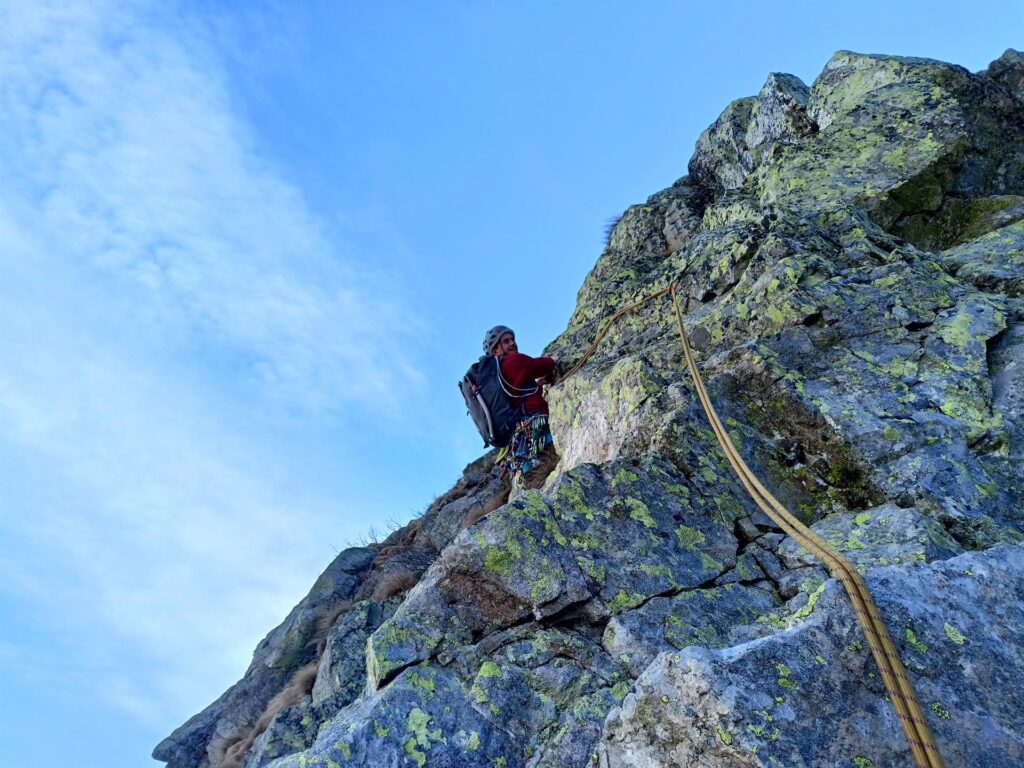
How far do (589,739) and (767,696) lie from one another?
67.5 inches

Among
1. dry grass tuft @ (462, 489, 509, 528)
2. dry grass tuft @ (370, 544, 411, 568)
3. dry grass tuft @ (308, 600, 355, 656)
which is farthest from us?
dry grass tuft @ (370, 544, 411, 568)

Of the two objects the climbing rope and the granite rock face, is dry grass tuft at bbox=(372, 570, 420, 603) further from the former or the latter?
the climbing rope

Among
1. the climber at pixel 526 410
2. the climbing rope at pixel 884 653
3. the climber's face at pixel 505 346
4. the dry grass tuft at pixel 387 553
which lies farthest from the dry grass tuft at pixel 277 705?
the climbing rope at pixel 884 653

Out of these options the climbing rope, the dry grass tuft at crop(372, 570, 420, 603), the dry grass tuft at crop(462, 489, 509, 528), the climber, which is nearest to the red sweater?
the climber

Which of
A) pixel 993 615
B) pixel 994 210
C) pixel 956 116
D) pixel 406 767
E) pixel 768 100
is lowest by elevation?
pixel 993 615

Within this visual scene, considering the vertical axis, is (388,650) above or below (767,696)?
above

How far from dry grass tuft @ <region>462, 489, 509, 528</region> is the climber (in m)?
1.30

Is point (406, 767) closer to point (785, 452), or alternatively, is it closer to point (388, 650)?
point (388, 650)

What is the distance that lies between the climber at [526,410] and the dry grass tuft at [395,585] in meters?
2.78

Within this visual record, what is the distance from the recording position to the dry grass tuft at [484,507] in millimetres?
15539

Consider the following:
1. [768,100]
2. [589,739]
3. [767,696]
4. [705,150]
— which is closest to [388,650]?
[589,739]

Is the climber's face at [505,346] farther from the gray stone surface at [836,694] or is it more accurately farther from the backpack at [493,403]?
the gray stone surface at [836,694]

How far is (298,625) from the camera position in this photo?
1722 cm

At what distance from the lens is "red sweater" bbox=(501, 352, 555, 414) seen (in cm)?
1366
